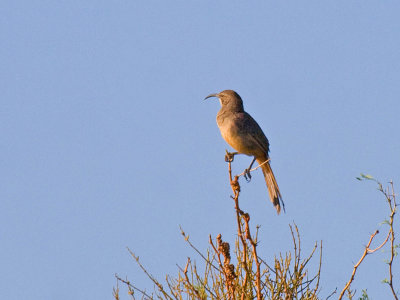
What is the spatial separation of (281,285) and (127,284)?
0.95 meters

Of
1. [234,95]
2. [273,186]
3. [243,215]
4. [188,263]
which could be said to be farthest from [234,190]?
[234,95]

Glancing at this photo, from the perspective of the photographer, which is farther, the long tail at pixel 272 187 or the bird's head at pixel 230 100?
the bird's head at pixel 230 100

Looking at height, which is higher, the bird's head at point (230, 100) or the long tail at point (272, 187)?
the bird's head at point (230, 100)

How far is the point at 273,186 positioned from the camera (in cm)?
798

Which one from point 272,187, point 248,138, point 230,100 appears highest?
point 230,100

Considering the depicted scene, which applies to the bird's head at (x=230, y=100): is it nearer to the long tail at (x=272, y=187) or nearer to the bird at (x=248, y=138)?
the bird at (x=248, y=138)

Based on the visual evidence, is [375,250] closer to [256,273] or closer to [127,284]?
[256,273]

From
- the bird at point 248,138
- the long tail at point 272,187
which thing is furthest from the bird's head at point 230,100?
the long tail at point 272,187

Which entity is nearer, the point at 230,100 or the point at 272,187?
the point at 272,187

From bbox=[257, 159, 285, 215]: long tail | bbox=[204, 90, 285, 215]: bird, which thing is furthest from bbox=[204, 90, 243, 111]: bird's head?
bbox=[257, 159, 285, 215]: long tail

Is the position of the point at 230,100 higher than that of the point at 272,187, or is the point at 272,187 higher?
the point at 230,100

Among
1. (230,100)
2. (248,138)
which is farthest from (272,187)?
(230,100)

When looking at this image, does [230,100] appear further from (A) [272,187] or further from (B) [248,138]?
(A) [272,187]

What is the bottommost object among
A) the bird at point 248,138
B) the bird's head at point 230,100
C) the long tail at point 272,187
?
the long tail at point 272,187
